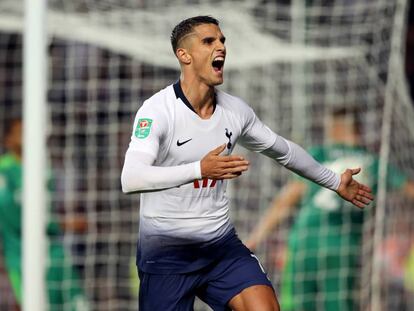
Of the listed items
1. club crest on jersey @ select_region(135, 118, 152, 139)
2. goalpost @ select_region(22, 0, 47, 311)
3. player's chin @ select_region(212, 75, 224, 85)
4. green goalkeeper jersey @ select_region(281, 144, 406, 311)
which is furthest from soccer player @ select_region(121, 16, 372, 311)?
green goalkeeper jersey @ select_region(281, 144, 406, 311)

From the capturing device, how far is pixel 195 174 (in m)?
4.89

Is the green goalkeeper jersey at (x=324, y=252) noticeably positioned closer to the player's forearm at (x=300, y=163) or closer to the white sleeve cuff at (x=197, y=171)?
the player's forearm at (x=300, y=163)

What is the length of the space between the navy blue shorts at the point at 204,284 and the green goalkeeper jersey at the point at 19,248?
11.1ft

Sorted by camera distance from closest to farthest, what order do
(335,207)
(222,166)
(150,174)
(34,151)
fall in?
(222,166) < (150,174) < (34,151) < (335,207)

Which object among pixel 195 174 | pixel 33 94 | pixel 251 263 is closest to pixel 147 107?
pixel 195 174

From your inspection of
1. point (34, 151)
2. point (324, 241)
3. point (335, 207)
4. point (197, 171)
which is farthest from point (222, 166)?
point (324, 241)

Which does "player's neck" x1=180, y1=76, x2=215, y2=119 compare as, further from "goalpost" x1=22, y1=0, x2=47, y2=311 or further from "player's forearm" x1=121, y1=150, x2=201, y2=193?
"goalpost" x1=22, y1=0, x2=47, y2=311

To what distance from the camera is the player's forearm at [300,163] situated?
5.80 m

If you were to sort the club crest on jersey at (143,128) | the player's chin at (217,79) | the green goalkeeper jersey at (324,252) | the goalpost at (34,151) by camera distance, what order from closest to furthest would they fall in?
the club crest on jersey at (143,128)
the player's chin at (217,79)
the goalpost at (34,151)
the green goalkeeper jersey at (324,252)

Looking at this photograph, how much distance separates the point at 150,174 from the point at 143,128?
30 centimetres

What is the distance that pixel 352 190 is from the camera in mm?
5781

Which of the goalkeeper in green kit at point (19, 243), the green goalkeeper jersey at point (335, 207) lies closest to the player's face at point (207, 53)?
the green goalkeeper jersey at point (335, 207)

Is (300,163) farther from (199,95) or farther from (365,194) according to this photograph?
(199,95)

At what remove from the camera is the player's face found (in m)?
5.50
